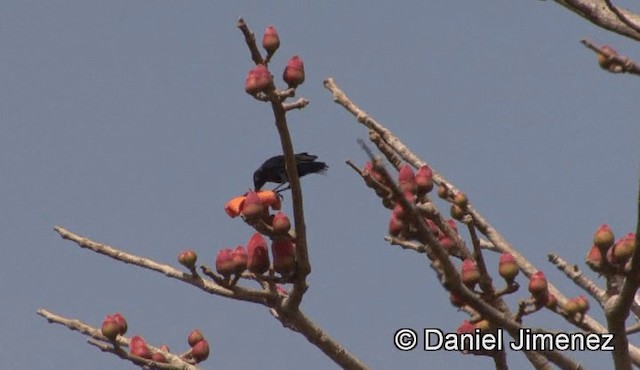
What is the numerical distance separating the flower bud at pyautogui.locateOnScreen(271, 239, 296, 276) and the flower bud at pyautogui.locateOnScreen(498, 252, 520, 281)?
1002mm

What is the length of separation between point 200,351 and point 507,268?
208cm

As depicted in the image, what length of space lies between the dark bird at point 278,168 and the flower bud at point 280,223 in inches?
66.9

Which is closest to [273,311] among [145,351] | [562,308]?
[145,351]

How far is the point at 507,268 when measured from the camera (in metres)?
4.95

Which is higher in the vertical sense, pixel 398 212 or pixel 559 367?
pixel 398 212

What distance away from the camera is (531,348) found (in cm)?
491

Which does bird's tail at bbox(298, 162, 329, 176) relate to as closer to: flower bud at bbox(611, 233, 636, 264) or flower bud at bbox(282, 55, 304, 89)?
flower bud at bbox(282, 55, 304, 89)

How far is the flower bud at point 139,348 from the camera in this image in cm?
604

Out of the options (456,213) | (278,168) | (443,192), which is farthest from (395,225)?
(278,168)

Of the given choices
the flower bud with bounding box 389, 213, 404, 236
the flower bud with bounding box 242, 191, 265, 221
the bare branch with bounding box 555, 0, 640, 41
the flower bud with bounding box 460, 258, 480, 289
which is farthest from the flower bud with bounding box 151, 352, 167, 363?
the bare branch with bounding box 555, 0, 640, 41

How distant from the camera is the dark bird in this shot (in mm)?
7285

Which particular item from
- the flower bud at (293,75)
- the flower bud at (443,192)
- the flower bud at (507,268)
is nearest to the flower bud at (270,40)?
the flower bud at (293,75)

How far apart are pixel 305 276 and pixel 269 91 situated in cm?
92

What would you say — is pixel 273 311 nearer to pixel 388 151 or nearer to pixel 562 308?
pixel 388 151
